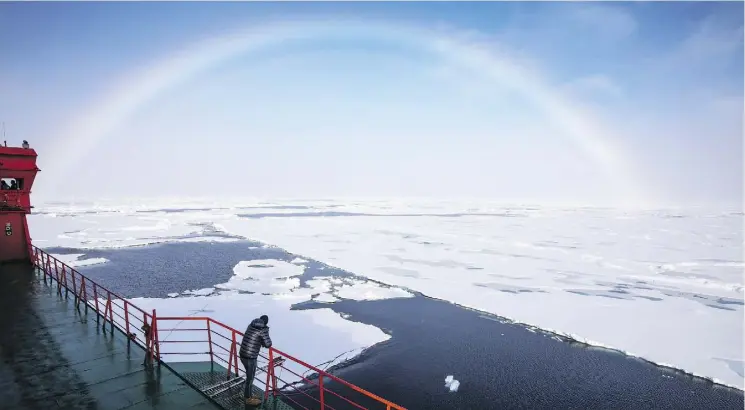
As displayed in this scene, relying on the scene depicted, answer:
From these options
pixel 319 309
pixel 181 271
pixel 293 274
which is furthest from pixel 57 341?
pixel 181 271

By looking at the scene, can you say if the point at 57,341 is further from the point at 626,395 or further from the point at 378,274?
the point at 378,274

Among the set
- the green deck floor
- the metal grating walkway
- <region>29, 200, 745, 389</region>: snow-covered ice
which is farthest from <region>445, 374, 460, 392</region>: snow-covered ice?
the green deck floor

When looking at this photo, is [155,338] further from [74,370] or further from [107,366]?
[74,370]

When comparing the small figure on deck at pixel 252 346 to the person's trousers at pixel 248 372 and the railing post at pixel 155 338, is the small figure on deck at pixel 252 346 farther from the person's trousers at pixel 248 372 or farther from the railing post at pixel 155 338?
the railing post at pixel 155 338

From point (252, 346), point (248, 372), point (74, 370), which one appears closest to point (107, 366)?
point (74, 370)

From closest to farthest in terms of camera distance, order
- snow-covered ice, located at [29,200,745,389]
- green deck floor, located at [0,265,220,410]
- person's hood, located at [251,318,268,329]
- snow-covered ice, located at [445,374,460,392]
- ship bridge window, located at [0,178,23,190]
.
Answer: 1. person's hood, located at [251,318,268,329]
2. green deck floor, located at [0,265,220,410]
3. snow-covered ice, located at [445,374,460,392]
4. snow-covered ice, located at [29,200,745,389]
5. ship bridge window, located at [0,178,23,190]

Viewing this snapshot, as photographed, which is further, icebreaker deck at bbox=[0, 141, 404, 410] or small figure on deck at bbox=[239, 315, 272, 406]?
icebreaker deck at bbox=[0, 141, 404, 410]

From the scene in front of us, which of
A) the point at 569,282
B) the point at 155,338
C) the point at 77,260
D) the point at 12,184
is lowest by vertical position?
the point at 569,282

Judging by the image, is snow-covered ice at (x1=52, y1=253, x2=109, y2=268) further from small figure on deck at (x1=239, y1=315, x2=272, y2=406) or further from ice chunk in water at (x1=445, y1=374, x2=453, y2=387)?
small figure on deck at (x1=239, y1=315, x2=272, y2=406)

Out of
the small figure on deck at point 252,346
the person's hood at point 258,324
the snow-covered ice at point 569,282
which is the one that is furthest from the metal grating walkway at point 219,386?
the snow-covered ice at point 569,282

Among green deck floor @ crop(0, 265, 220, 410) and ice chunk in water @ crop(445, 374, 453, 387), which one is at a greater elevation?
green deck floor @ crop(0, 265, 220, 410)
